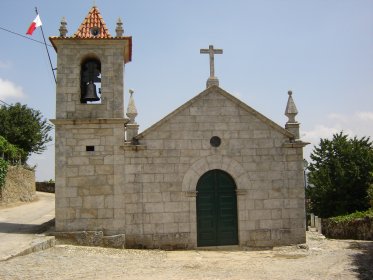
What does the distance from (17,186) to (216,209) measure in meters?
18.2

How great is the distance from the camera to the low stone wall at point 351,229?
57.8 ft

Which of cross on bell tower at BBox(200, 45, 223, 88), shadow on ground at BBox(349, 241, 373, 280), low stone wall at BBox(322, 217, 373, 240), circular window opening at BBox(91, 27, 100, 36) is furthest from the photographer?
low stone wall at BBox(322, 217, 373, 240)

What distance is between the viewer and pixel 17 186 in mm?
26953

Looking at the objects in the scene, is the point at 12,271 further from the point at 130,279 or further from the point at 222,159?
the point at 222,159

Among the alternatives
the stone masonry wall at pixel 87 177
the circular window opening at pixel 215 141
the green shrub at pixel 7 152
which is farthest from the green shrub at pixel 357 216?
the green shrub at pixel 7 152

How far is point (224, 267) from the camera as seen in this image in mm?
10195

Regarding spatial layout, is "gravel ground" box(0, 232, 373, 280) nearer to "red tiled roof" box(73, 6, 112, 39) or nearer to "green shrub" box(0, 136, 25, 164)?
"red tiled roof" box(73, 6, 112, 39)

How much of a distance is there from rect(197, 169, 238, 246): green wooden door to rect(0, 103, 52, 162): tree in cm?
2857

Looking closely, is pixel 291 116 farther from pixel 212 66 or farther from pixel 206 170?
pixel 206 170

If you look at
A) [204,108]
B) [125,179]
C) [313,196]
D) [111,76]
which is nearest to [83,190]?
[125,179]

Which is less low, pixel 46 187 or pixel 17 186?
pixel 17 186

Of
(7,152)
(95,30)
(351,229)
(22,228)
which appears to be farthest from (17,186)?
(351,229)

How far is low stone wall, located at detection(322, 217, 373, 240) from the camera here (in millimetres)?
17625

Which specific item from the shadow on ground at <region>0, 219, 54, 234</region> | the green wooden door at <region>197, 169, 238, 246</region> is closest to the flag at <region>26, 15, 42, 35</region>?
the shadow on ground at <region>0, 219, 54, 234</region>
